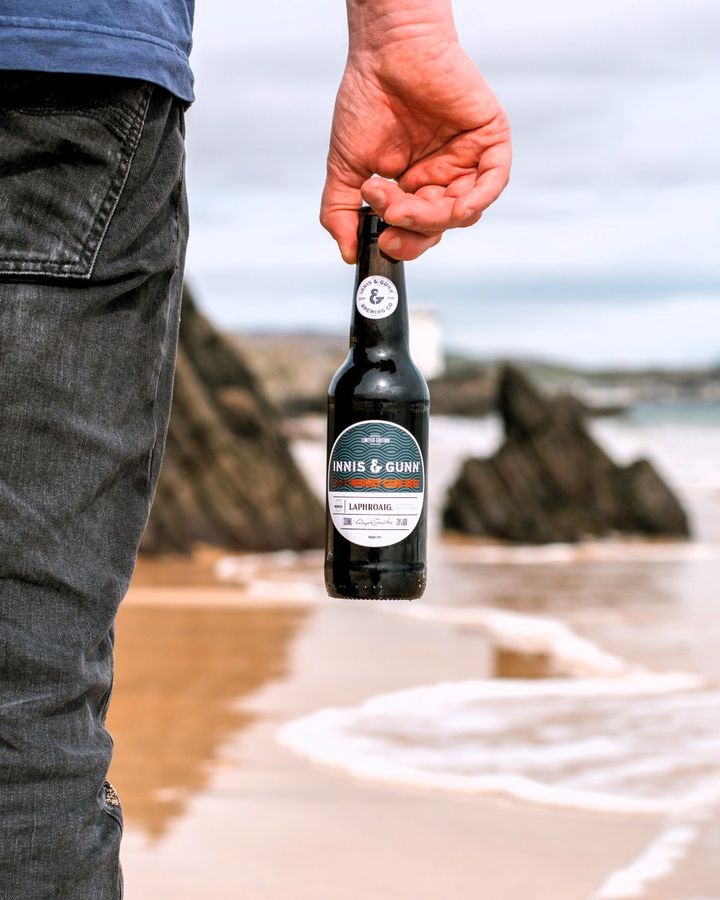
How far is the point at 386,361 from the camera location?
7.69ft

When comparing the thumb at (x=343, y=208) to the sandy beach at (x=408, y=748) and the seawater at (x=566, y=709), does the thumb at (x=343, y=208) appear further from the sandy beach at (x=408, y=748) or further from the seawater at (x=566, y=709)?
the seawater at (x=566, y=709)

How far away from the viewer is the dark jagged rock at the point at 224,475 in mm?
11875

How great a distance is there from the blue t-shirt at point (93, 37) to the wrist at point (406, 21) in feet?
1.80

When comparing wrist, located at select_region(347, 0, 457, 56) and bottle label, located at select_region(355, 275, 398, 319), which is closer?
wrist, located at select_region(347, 0, 457, 56)

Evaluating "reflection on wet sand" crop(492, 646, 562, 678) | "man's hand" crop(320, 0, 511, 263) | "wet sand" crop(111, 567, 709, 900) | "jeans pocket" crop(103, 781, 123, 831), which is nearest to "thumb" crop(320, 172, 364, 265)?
"man's hand" crop(320, 0, 511, 263)

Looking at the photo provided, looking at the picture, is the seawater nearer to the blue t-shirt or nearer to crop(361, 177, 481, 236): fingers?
crop(361, 177, 481, 236): fingers

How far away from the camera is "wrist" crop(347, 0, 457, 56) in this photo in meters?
2.10

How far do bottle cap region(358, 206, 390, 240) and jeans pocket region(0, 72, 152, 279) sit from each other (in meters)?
0.72

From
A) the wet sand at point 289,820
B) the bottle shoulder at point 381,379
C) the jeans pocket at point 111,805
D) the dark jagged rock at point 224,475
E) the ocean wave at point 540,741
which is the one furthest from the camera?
the dark jagged rock at point 224,475

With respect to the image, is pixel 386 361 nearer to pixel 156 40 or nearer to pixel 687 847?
pixel 156 40

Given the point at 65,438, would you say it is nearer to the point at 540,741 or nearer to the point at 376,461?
the point at 376,461

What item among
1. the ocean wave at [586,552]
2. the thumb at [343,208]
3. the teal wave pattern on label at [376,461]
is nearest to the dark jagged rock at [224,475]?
the ocean wave at [586,552]

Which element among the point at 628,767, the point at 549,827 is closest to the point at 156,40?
the point at 549,827
